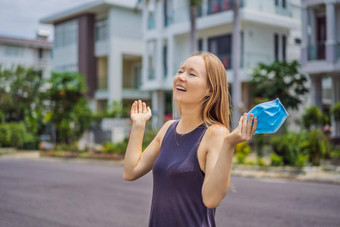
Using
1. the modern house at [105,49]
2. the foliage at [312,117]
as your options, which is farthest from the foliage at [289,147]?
the modern house at [105,49]

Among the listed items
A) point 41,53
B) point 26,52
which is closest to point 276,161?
point 26,52

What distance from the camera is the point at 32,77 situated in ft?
99.8

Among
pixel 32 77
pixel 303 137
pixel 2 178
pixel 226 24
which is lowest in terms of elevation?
pixel 2 178

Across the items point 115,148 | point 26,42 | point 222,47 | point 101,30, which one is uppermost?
point 26,42

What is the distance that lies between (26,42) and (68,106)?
31.7 m

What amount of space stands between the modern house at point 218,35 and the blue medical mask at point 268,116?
77.9 ft

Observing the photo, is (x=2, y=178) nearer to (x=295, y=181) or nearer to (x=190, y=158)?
(x=295, y=181)

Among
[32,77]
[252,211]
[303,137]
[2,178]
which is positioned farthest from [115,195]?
[32,77]

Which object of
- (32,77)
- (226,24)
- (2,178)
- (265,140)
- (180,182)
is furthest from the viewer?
(32,77)

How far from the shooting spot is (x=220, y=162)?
2125 millimetres

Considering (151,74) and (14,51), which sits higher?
(14,51)

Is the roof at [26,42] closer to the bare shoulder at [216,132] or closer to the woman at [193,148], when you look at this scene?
the woman at [193,148]

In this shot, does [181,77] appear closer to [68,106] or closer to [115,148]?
[115,148]

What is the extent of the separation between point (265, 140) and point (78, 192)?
819cm
